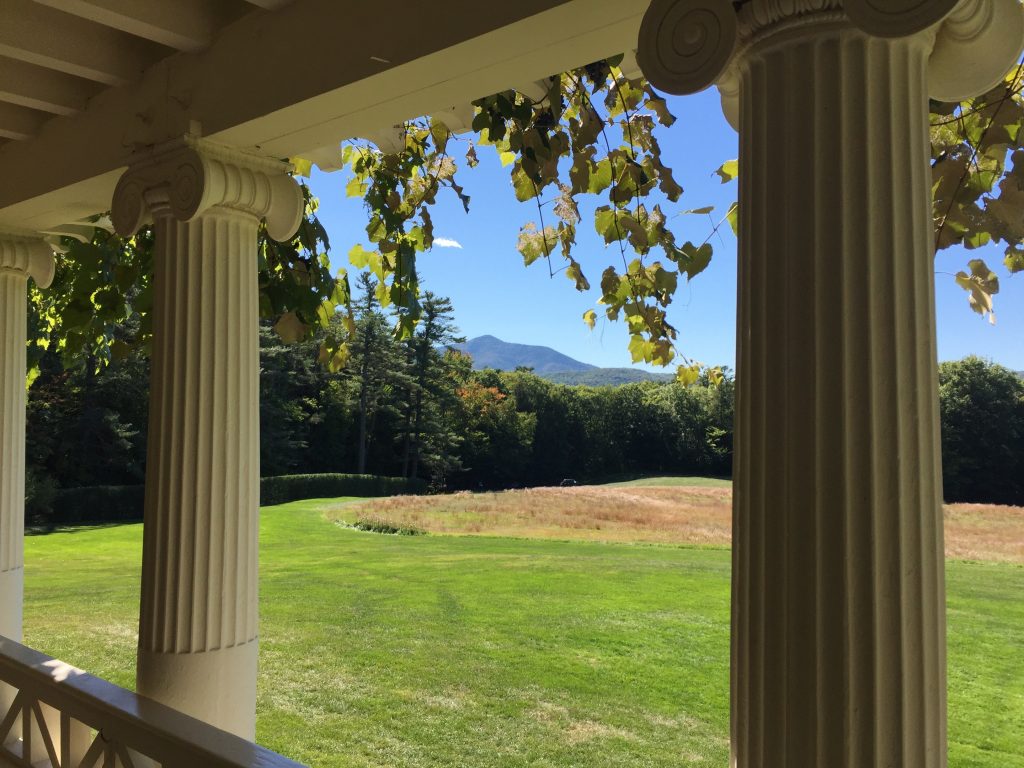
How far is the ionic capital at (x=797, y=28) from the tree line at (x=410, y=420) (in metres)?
17.9

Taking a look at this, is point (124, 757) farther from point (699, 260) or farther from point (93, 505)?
point (93, 505)

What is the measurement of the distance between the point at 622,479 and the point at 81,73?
25.3m

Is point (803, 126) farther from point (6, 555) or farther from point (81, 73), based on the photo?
point (6, 555)

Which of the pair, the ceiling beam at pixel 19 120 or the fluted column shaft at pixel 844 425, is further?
the ceiling beam at pixel 19 120

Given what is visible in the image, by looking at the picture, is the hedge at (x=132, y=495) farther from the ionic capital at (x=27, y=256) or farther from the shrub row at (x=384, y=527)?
the ionic capital at (x=27, y=256)

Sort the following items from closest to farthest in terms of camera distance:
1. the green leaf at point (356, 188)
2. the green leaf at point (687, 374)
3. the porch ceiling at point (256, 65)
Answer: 1. the porch ceiling at point (256, 65)
2. the green leaf at point (687, 374)
3. the green leaf at point (356, 188)

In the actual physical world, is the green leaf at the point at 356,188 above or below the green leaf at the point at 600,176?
above

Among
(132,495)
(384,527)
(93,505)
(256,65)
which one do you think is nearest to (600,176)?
(256,65)

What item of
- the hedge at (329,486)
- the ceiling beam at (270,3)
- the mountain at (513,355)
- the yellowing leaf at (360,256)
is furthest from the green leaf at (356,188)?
the mountain at (513,355)

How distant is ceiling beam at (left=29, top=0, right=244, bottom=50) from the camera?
1.69 m

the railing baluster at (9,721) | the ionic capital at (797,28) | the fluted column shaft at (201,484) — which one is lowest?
Result: the railing baluster at (9,721)

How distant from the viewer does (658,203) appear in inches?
103

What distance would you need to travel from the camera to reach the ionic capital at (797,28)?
1.01 metres

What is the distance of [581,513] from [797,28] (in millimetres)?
18207
